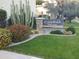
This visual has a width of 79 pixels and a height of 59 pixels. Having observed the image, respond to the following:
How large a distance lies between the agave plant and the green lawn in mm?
3541

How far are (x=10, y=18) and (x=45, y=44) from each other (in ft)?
19.9

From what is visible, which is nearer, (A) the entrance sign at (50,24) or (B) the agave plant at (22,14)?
(B) the agave plant at (22,14)

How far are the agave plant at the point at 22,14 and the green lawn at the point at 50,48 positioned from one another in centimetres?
354

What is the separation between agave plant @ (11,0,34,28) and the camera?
18.1 m

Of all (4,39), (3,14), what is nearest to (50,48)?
(4,39)

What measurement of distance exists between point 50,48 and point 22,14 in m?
6.49

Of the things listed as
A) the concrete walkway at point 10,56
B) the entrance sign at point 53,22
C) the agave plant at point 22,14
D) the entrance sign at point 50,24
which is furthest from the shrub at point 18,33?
the entrance sign at point 53,22

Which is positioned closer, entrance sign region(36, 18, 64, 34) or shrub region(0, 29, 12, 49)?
shrub region(0, 29, 12, 49)

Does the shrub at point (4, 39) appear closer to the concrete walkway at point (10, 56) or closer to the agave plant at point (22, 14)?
the concrete walkway at point (10, 56)

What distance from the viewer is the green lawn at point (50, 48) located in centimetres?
1087

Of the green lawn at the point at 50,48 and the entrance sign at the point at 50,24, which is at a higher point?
the entrance sign at the point at 50,24

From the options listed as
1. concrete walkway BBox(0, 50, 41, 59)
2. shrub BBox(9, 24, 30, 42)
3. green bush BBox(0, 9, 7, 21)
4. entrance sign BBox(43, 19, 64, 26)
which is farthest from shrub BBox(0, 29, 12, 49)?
entrance sign BBox(43, 19, 64, 26)

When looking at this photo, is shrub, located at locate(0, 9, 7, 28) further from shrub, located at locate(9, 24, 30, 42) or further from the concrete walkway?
the concrete walkway

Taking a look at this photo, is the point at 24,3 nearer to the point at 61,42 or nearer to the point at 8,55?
the point at 61,42
